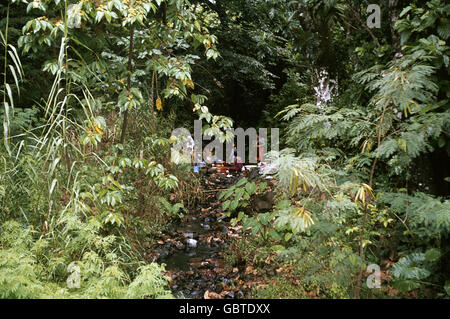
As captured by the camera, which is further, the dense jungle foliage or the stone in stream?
the stone in stream

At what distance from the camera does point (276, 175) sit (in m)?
2.75

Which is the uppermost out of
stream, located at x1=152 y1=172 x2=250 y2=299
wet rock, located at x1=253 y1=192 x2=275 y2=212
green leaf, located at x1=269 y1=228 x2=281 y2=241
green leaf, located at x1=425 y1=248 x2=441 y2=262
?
green leaf, located at x1=425 y1=248 x2=441 y2=262

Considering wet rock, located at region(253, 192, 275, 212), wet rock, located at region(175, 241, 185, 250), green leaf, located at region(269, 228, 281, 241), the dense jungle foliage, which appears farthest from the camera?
wet rock, located at region(253, 192, 275, 212)

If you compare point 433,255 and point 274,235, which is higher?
point 433,255

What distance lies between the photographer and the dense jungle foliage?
91.7 inches

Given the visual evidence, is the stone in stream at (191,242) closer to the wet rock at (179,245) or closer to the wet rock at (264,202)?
the wet rock at (179,245)

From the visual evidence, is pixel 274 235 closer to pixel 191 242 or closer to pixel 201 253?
pixel 201 253

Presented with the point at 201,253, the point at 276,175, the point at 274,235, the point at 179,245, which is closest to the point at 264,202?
the point at 274,235

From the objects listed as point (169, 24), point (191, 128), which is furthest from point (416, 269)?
point (191, 128)

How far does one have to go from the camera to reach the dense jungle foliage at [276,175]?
7.64 feet

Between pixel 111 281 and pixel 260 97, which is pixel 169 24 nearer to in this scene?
pixel 111 281

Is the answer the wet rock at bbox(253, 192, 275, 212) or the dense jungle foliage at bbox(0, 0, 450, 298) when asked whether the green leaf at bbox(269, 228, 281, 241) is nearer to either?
the dense jungle foliage at bbox(0, 0, 450, 298)

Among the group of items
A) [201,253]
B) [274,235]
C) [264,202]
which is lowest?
[201,253]

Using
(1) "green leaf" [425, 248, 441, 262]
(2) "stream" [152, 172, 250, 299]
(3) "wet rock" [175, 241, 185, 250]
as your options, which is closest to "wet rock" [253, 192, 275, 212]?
(2) "stream" [152, 172, 250, 299]
